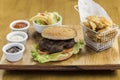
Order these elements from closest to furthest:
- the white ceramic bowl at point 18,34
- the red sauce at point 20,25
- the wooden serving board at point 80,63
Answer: the wooden serving board at point 80,63, the white ceramic bowl at point 18,34, the red sauce at point 20,25

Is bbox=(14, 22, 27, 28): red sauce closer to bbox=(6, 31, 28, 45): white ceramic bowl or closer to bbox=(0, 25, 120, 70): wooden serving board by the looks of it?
bbox=(6, 31, 28, 45): white ceramic bowl

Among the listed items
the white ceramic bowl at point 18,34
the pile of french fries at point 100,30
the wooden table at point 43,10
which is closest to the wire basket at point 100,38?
the pile of french fries at point 100,30

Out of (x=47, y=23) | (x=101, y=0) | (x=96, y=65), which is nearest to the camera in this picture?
(x=96, y=65)

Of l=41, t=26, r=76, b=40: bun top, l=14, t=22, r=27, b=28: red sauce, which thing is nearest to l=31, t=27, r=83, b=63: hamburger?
l=41, t=26, r=76, b=40: bun top

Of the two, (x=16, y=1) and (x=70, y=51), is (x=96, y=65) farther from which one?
(x=16, y=1)

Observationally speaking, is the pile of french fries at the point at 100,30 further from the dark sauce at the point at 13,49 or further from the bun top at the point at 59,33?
the dark sauce at the point at 13,49

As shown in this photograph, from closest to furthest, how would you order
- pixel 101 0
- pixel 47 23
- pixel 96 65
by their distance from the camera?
1. pixel 96 65
2. pixel 47 23
3. pixel 101 0

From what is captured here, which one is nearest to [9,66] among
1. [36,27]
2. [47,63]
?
[47,63]
